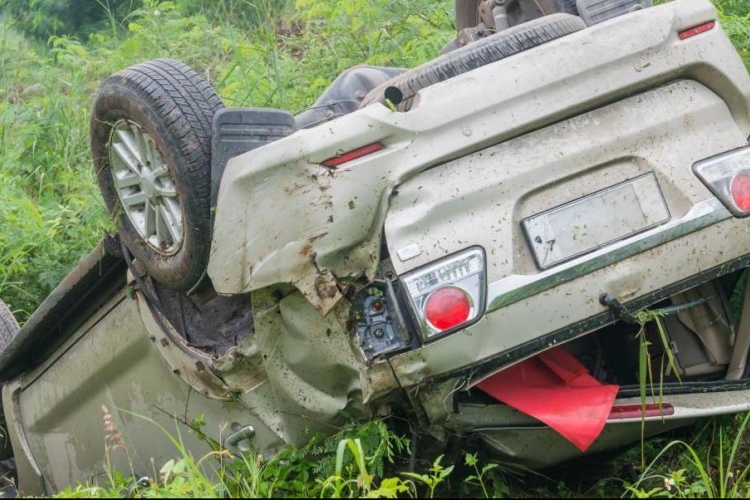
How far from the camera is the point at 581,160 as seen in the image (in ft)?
10.2

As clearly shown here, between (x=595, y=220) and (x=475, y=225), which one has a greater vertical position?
(x=475, y=225)

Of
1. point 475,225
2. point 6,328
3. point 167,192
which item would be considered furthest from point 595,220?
point 6,328

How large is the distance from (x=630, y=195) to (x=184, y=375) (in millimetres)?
1619

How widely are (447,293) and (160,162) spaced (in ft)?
3.59

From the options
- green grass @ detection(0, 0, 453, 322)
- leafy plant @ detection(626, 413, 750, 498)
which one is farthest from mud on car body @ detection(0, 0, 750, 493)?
green grass @ detection(0, 0, 453, 322)

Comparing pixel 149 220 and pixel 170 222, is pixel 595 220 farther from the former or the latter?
pixel 149 220

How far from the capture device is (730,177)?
3.14 meters

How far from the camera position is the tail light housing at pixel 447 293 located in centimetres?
292

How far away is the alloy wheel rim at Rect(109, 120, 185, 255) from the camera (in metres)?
3.48

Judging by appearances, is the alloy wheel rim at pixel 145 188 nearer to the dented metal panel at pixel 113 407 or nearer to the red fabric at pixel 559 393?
the dented metal panel at pixel 113 407

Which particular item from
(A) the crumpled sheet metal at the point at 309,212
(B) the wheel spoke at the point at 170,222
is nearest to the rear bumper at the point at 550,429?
(A) the crumpled sheet metal at the point at 309,212

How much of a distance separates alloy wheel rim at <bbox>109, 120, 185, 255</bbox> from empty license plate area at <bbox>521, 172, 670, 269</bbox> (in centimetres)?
112

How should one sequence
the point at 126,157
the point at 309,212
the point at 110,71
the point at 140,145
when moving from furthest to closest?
the point at 110,71
the point at 126,157
the point at 140,145
the point at 309,212

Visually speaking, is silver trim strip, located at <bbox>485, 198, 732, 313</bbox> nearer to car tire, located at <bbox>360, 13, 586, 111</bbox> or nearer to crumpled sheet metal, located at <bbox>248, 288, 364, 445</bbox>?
crumpled sheet metal, located at <bbox>248, 288, 364, 445</bbox>
